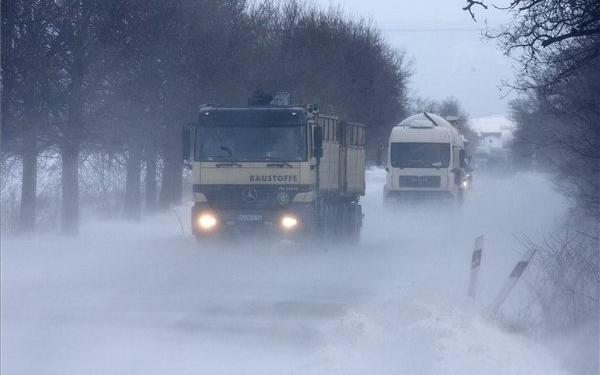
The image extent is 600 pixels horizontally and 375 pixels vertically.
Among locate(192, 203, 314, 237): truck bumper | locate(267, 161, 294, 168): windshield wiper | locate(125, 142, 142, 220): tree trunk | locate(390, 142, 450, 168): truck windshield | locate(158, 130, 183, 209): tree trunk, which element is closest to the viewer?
locate(267, 161, 294, 168): windshield wiper

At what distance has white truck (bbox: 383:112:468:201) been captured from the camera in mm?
34156

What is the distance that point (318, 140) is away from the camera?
2009 cm

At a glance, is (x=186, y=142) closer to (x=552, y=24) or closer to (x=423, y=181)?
(x=552, y=24)

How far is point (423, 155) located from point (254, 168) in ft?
50.4

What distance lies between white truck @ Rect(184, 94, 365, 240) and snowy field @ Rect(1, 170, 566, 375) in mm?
699

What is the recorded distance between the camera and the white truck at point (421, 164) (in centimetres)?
3416

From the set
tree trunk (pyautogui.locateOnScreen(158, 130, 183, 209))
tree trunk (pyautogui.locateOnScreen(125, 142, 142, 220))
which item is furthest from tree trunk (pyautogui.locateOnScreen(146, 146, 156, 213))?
tree trunk (pyautogui.locateOnScreen(125, 142, 142, 220))

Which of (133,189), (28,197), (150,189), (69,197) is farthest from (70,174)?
(150,189)

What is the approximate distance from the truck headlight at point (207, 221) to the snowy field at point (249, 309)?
53 cm

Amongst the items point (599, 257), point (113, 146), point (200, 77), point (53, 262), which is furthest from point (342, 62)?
point (599, 257)

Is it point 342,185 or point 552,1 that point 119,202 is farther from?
point 552,1

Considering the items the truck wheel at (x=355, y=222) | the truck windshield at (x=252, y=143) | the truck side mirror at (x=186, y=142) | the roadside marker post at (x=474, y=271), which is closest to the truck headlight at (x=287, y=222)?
the truck windshield at (x=252, y=143)

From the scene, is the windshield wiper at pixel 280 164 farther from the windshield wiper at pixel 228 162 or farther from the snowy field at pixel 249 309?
the snowy field at pixel 249 309

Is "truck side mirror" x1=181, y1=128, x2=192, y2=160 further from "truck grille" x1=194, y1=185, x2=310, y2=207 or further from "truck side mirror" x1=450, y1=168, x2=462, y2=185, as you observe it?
"truck side mirror" x1=450, y1=168, x2=462, y2=185
